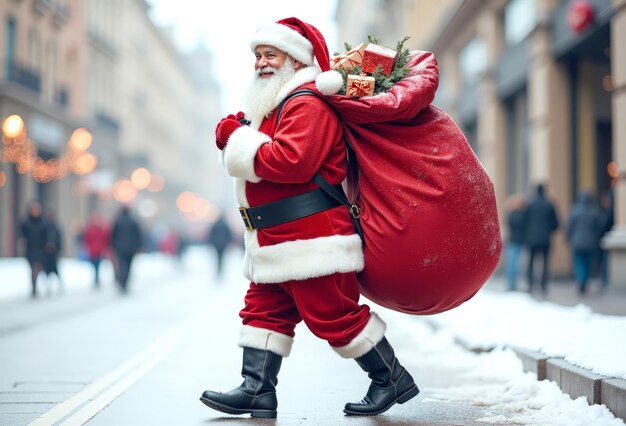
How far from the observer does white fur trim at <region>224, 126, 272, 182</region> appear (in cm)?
471

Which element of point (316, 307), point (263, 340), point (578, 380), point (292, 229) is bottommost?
point (578, 380)

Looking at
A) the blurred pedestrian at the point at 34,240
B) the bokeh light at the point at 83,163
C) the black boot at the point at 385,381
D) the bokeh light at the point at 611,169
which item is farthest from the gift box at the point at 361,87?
the bokeh light at the point at 83,163

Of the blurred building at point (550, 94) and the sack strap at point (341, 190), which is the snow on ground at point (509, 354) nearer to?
the sack strap at point (341, 190)

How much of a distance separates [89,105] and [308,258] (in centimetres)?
4052

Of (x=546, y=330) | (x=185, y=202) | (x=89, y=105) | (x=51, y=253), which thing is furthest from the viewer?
(x=185, y=202)

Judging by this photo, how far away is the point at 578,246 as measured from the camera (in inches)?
581

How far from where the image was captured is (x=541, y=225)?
14.9m

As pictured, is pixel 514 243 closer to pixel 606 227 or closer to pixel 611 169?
pixel 606 227

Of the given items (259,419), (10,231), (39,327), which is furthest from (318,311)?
(10,231)

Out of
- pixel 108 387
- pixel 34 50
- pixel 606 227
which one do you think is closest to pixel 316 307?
pixel 108 387

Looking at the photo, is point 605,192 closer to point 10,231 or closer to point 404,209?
point 404,209

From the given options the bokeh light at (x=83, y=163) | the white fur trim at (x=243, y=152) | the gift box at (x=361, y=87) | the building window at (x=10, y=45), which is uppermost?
the building window at (x=10, y=45)

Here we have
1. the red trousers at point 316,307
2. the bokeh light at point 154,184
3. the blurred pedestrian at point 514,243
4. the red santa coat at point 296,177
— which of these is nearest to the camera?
the red santa coat at point 296,177

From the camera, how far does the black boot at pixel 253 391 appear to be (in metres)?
4.95
